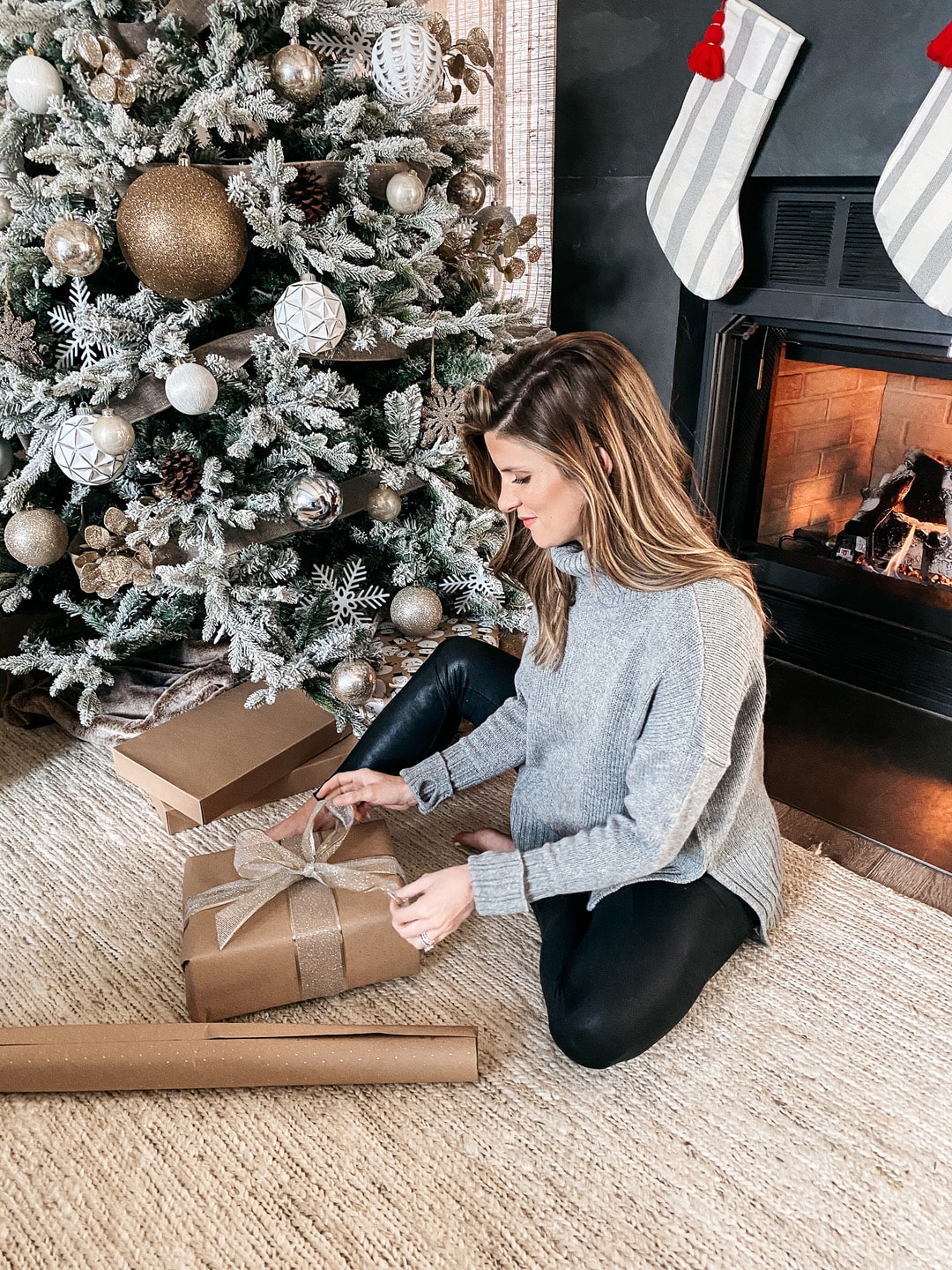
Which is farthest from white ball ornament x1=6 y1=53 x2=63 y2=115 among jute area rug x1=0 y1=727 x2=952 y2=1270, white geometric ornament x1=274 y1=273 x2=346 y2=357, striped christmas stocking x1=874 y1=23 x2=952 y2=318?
striped christmas stocking x1=874 y1=23 x2=952 y2=318

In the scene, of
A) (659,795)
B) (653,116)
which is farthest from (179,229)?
(653,116)

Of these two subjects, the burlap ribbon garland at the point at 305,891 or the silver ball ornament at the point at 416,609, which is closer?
the burlap ribbon garland at the point at 305,891

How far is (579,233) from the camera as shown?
2.15 meters

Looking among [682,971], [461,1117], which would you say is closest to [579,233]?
[682,971]

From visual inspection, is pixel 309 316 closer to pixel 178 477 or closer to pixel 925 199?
pixel 178 477

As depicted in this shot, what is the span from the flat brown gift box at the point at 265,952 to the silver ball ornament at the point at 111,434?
0.60m

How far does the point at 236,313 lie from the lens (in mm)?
1566

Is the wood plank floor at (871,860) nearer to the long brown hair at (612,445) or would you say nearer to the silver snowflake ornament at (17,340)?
the long brown hair at (612,445)

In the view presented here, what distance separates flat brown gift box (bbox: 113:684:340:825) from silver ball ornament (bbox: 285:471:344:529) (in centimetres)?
34

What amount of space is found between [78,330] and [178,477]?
258 mm

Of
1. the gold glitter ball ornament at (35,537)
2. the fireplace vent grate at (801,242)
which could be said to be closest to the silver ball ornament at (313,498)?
the gold glitter ball ornament at (35,537)

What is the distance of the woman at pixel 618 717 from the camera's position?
3.51 ft

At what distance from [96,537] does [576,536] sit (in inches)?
30.7

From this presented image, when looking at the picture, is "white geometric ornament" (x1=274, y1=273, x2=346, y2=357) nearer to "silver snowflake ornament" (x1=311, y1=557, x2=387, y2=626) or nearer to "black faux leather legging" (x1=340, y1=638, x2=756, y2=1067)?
"silver snowflake ornament" (x1=311, y1=557, x2=387, y2=626)
